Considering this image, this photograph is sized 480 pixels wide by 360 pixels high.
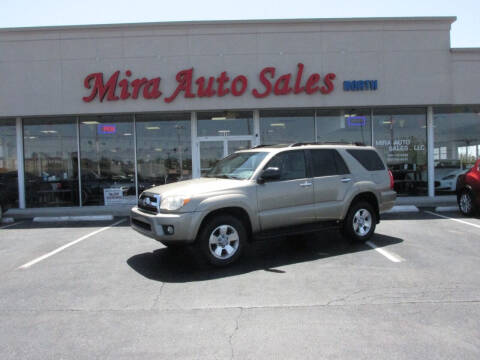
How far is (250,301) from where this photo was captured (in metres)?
4.59

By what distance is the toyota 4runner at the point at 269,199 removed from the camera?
5828 millimetres

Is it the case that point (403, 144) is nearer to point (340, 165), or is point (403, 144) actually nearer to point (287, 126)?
point (287, 126)

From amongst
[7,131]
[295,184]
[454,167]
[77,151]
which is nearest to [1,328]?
[295,184]

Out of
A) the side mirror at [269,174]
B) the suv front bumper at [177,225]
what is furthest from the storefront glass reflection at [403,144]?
the suv front bumper at [177,225]

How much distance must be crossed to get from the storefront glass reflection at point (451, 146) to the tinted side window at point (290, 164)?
9430 millimetres

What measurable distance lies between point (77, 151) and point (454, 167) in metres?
13.8

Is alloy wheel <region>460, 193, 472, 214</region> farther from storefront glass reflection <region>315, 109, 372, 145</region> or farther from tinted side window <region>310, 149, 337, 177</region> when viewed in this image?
tinted side window <region>310, 149, 337, 177</region>

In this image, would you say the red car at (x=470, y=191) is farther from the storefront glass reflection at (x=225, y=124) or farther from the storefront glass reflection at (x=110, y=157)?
the storefront glass reflection at (x=110, y=157)

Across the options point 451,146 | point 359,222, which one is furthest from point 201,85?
point 451,146

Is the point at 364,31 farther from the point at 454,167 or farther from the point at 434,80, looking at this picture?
the point at 454,167

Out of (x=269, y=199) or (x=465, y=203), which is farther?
(x=465, y=203)

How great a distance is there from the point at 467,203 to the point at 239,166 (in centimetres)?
704

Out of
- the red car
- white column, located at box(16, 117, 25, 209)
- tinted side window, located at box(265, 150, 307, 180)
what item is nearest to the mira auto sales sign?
white column, located at box(16, 117, 25, 209)

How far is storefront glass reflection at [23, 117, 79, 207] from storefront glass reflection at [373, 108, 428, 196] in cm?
1106
